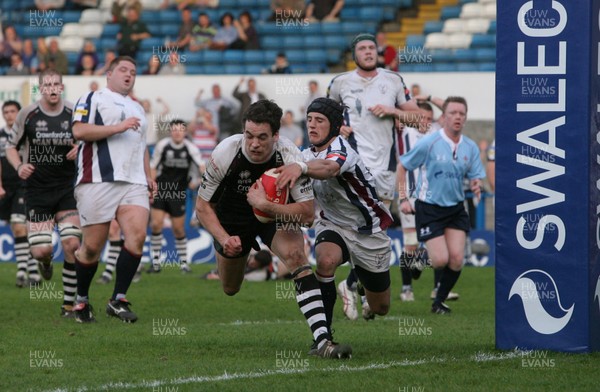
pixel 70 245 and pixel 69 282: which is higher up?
pixel 70 245

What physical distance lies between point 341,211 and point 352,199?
0.52 feet

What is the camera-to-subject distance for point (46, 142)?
489 inches

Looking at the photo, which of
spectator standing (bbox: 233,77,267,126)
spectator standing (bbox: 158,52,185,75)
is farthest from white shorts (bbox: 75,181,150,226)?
spectator standing (bbox: 158,52,185,75)

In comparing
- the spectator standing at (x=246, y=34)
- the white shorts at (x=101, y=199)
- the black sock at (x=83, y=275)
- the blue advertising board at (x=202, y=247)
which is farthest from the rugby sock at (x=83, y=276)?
the spectator standing at (x=246, y=34)

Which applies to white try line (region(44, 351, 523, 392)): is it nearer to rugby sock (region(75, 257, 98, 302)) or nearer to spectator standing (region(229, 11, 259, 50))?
rugby sock (region(75, 257, 98, 302))

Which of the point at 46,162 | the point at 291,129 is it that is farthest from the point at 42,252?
the point at 291,129

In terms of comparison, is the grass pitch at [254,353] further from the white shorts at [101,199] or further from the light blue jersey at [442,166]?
the light blue jersey at [442,166]

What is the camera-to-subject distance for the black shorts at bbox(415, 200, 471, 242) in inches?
491

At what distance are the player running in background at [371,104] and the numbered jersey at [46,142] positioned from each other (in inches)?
114

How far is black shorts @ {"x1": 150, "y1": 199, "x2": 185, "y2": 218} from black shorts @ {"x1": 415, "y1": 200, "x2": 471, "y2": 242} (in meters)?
6.24

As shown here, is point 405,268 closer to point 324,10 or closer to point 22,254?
point 22,254

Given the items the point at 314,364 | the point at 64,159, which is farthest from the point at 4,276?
the point at 314,364

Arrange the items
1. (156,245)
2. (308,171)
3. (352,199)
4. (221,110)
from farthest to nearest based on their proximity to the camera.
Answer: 1. (221,110)
2. (156,245)
3. (352,199)
4. (308,171)

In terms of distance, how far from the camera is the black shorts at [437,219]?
40.9 ft
